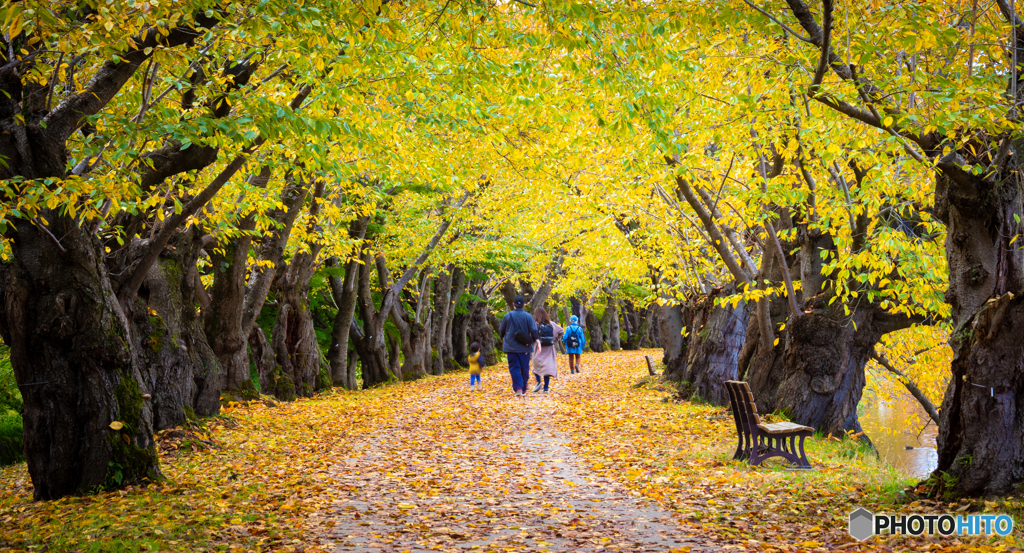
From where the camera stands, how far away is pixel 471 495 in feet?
23.4

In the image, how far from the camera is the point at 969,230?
20.2 ft

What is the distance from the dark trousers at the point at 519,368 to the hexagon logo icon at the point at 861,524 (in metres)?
9.99

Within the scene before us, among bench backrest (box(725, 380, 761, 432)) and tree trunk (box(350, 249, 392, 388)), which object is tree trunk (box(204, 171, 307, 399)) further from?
bench backrest (box(725, 380, 761, 432))

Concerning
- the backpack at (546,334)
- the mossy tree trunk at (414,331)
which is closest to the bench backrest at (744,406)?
the backpack at (546,334)

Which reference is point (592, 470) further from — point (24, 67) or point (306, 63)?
point (24, 67)

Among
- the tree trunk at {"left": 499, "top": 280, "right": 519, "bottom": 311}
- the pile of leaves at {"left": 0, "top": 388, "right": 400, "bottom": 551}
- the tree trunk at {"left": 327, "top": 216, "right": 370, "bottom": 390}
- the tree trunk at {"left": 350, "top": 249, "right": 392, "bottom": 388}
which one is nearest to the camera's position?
the pile of leaves at {"left": 0, "top": 388, "right": 400, "bottom": 551}

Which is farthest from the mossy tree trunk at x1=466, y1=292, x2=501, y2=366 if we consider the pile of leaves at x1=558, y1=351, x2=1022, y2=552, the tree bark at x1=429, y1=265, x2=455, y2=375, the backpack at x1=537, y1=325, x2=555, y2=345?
the pile of leaves at x1=558, y1=351, x2=1022, y2=552

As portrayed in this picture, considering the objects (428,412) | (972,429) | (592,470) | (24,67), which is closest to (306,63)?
(24,67)

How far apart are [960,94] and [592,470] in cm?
532

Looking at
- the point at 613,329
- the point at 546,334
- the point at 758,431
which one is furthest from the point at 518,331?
the point at 613,329

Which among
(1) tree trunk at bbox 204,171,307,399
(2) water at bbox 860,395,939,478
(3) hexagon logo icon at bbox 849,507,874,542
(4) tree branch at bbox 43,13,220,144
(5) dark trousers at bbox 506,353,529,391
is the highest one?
(4) tree branch at bbox 43,13,220,144

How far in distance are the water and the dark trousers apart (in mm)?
10038

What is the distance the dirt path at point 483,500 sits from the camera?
5.47 m

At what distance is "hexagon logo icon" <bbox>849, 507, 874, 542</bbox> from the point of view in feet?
17.8
